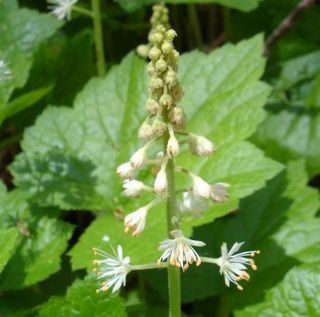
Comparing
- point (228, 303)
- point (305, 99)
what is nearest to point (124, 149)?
point (228, 303)

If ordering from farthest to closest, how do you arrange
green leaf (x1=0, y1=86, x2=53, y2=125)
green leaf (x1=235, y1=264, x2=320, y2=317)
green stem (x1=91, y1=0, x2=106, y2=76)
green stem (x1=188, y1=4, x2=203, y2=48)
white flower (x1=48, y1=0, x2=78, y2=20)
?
green stem (x1=188, y1=4, x2=203, y2=48) → white flower (x1=48, y1=0, x2=78, y2=20) → green stem (x1=91, y1=0, x2=106, y2=76) → green leaf (x1=0, y1=86, x2=53, y2=125) → green leaf (x1=235, y1=264, x2=320, y2=317)

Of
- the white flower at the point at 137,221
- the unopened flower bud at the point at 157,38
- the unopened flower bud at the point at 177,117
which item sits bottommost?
the white flower at the point at 137,221

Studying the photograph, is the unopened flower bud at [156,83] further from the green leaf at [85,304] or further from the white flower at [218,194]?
the green leaf at [85,304]

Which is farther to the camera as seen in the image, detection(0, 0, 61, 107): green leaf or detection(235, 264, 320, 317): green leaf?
detection(0, 0, 61, 107): green leaf

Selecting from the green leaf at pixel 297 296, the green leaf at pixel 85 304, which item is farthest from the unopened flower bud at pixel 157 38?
the green leaf at pixel 297 296

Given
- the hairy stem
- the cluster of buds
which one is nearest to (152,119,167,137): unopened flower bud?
the cluster of buds

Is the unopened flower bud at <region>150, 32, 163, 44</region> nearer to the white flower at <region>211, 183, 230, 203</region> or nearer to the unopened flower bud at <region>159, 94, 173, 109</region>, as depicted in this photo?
the unopened flower bud at <region>159, 94, 173, 109</region>
